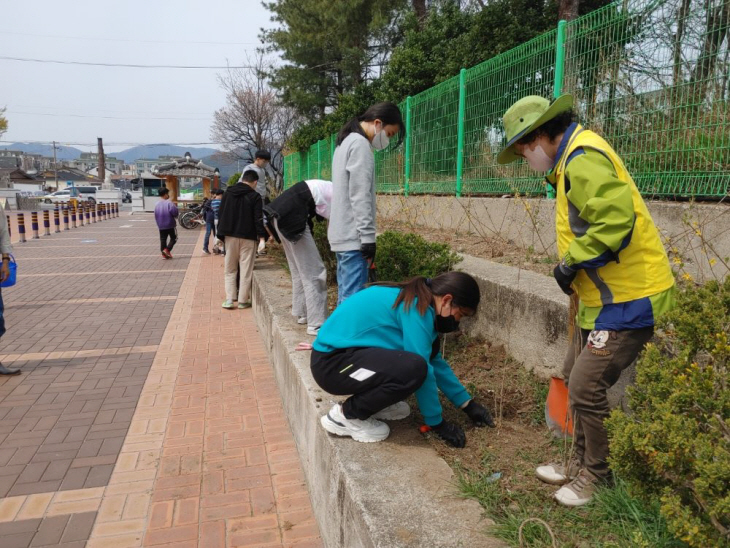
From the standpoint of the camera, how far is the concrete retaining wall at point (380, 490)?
1861 mm

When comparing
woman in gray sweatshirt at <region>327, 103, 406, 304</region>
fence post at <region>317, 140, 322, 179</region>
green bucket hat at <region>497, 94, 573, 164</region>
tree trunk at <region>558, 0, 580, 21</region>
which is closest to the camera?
green bucket hat at <region>497, 94, 573, 164</region>

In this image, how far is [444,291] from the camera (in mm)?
2516

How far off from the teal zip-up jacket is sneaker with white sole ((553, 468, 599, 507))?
661mm

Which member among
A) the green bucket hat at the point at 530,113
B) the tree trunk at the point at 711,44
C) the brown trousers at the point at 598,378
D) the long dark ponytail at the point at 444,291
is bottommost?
the brown trousers at the point at 598,378

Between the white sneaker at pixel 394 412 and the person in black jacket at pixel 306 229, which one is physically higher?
the person in black jacket at pixel 306 229

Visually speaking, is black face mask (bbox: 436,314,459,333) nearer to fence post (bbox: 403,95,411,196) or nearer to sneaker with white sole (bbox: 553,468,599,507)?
sneaker with white sole (bbox: 553,468,599,507)

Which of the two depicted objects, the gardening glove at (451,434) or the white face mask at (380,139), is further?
the white face mask at (380,139)

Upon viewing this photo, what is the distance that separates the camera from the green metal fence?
3614 millimetres

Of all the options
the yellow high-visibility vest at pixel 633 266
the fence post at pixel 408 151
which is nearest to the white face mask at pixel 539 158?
the yellow high-visibility vest at pixel 633 266

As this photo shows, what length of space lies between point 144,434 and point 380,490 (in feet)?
7.61

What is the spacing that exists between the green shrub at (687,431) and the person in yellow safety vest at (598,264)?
0.29 metres

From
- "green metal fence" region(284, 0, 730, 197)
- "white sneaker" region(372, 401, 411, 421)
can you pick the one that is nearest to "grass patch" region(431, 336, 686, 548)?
"white sneaker" region(372, 401, 411, 421)

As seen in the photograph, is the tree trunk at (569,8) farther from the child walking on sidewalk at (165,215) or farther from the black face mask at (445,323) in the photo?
the black face mask at (445,323)

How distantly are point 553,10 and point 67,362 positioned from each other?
1215cm
